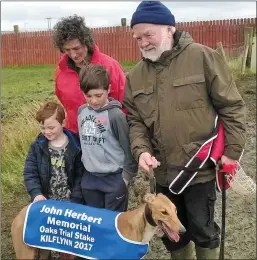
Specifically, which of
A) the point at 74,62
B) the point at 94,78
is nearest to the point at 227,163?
the point at 94,78

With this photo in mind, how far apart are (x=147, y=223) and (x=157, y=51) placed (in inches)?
42.7

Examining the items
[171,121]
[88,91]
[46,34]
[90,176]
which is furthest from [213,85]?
[46,34]

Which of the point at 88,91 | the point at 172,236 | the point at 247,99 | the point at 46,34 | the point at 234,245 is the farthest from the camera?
the point at 46,34

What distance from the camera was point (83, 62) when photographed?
144 inches

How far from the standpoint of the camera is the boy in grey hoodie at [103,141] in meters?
3.28

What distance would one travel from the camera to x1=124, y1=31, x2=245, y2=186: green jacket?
3.06 metres

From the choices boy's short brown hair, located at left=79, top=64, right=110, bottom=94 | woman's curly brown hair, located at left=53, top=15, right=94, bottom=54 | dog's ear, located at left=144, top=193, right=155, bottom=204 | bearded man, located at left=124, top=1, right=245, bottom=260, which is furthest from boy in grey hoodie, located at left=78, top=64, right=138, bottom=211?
dog's ear, located at left=144, top=193, right=155, bottom=204

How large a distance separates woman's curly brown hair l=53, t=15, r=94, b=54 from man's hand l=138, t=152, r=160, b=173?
41.3 inches

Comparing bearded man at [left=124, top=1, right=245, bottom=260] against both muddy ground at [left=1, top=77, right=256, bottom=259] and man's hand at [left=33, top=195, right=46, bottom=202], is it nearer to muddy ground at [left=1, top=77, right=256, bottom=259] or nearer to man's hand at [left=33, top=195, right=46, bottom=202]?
muddy ground at [left=1, top=77, right=256, bottom=259]

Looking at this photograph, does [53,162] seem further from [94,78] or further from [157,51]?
[157,51]

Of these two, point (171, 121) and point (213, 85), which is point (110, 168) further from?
point (213, 85)

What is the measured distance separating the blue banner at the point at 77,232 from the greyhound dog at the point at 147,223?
4 cm

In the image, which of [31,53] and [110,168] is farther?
[31,53]

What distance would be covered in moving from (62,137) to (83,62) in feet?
1.99
